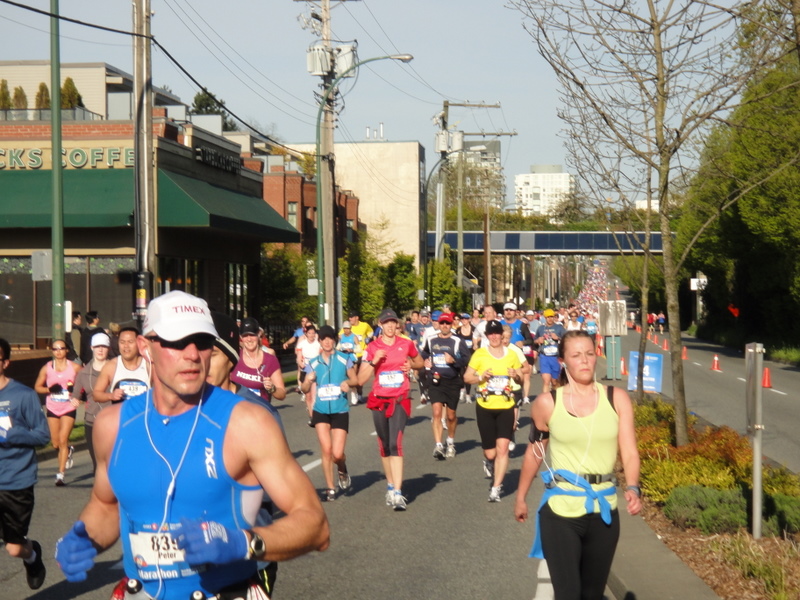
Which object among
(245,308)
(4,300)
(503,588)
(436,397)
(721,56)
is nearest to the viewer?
(503,588)

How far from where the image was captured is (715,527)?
8930 mm

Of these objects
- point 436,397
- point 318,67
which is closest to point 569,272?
point 318,67

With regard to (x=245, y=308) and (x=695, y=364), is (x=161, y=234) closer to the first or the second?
(x=245, y=308)

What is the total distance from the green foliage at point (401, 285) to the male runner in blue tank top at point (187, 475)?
44.1m

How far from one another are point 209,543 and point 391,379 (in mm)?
9160

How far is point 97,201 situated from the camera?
28.2m

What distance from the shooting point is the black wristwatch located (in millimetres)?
2926

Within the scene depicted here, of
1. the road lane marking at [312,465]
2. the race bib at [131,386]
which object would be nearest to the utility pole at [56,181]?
the road lane marking at [312,465]

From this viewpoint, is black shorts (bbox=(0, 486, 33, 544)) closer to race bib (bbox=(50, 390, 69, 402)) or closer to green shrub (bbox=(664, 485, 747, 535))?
green shrub (bbox=(664, 485, 747, 535))

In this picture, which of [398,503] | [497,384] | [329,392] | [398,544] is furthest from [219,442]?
[497,384]

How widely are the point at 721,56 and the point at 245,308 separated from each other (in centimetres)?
2954

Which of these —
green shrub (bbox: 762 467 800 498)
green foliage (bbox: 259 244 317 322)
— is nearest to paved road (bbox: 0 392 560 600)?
green shrub (bbox: 762 467 800 498)

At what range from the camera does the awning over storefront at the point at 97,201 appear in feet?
91.0

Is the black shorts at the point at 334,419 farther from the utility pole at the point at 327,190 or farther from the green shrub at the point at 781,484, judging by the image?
the utility pole at the point at 327,190
